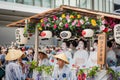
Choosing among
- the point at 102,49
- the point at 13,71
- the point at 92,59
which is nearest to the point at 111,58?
the point at 92,59

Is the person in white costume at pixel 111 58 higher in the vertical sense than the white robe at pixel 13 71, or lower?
lower

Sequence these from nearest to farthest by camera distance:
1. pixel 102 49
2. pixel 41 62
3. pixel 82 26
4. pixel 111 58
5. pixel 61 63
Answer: pixel 61 63 → pixel 102 49 → pixel 111 58 → pixel 82 26 → pixel 41 62

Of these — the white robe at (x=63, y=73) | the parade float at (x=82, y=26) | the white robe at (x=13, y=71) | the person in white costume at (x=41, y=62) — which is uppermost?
the parade float at (x=82, y=26)

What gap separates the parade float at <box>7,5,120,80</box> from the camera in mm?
8633

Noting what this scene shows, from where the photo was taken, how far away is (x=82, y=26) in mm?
9836

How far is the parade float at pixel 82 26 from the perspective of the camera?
8633 millimetres

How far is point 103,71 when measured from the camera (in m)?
8.68

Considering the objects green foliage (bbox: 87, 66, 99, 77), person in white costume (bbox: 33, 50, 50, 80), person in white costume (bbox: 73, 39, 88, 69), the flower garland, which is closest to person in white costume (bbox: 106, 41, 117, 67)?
green foliage (bbox: 87, 66, 99, 77)

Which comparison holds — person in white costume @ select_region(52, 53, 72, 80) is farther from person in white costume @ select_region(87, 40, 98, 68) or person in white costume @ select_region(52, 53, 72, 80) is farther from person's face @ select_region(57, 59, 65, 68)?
person in white costume @ select_region(87, 40, 98, 68)

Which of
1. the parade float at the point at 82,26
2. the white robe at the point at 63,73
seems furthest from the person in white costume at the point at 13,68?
the parade float at the point at 82,26

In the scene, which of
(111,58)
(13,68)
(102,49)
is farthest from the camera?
(111,58)

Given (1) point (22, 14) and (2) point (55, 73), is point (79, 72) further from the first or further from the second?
(1) point (22, 14)

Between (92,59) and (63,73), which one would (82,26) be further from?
(63,73)

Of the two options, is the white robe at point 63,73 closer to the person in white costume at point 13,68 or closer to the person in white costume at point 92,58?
the person in white costume at point 13,68
